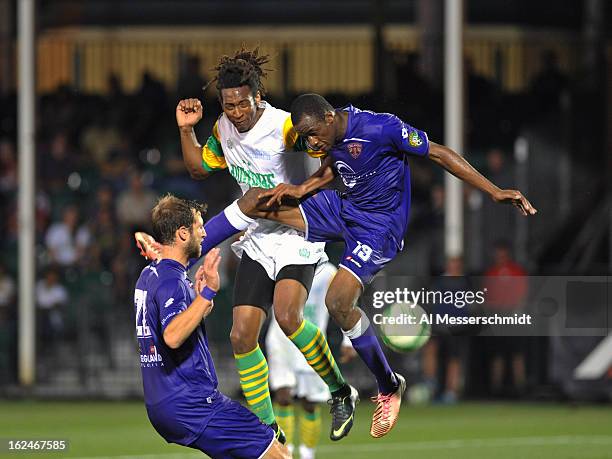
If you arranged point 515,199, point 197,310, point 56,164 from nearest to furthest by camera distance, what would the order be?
1. point 197,310
2. point 515,199
3. point 56,164

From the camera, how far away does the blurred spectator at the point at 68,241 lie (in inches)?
761

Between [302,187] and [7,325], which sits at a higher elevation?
[302,187]

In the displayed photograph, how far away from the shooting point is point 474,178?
9320 millimetres

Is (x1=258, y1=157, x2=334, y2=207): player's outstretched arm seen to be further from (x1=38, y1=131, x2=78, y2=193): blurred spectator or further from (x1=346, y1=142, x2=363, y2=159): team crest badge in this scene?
(x1=38, y1=131, x2=78, y2=193): blurred spectator

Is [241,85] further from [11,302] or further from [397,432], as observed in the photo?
[11,302]

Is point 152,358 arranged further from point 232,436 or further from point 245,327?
point 245,327

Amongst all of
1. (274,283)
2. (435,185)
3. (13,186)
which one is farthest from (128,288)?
(274,283)

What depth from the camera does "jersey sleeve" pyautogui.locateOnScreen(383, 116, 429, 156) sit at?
9508mm

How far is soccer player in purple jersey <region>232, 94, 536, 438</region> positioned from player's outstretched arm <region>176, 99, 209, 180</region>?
485 mm

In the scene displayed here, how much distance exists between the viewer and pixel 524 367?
1784cm

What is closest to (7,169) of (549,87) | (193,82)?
(193,82)

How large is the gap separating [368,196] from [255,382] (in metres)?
1.50

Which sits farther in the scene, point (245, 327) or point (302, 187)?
point (245, 327)

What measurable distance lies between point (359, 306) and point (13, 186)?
11.4 m
